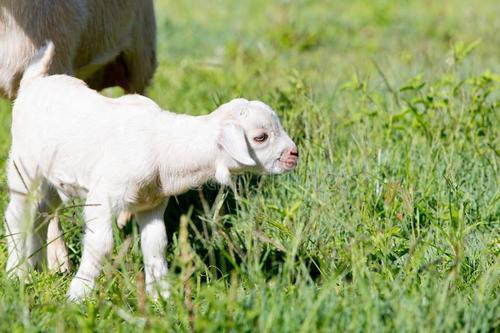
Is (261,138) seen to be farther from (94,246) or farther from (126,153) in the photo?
(94,246)

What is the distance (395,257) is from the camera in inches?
148

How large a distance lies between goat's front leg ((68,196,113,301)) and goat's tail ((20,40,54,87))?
0.80 metres

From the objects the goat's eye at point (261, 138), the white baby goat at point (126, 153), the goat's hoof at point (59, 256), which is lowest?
the goat's hoof at point (59, 256)

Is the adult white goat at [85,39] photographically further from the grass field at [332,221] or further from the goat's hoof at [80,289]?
the goat's hoof at [80,289]

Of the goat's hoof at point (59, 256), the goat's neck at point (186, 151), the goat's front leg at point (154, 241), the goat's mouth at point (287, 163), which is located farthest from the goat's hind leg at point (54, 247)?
the goat's mouth at point (287, 163)

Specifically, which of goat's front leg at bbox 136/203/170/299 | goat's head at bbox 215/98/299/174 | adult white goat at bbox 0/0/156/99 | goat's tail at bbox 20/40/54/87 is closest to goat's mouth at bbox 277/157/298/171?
goat's head at bbox 215/98/299/174

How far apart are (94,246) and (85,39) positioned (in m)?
1.67

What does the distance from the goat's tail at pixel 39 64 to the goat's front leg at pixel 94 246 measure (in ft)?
2.61

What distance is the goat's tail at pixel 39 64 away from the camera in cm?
402

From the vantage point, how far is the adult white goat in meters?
4.33

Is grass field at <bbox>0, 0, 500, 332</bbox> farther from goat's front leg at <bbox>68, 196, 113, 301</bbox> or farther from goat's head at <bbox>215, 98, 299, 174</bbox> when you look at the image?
goat's head at <bbox>215, 98, 299, 174</bbox>

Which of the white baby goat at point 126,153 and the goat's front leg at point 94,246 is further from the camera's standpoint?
the goat's front leg at point 94,246

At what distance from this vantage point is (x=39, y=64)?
4090 millimetres

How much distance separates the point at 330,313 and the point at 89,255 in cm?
103
